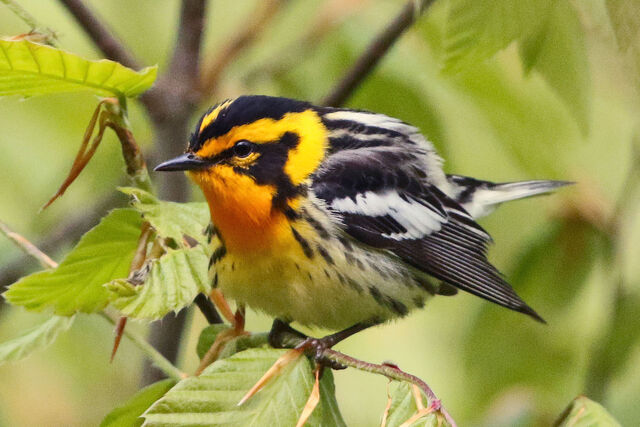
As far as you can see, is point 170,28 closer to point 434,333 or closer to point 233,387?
point 434,333

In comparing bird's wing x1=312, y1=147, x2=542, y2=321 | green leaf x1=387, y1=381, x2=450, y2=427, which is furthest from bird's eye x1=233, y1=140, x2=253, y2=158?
green leaf x1=387, y1=381, x2=450, y2=427

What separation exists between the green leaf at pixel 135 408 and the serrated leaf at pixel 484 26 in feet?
2.94

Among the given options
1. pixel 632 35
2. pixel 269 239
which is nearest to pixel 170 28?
pixel 269 239

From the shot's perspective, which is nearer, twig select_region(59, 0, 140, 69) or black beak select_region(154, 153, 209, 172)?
black beak select_region(154, 153, 209, 172)

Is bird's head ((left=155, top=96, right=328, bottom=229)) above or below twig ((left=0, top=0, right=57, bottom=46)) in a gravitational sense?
below

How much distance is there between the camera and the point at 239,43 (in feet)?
10.4

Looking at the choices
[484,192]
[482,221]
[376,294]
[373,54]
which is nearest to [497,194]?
[484,192]

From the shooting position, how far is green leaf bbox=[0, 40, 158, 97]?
162cm

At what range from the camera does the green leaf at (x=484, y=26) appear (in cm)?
149

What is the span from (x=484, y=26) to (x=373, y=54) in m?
1.22

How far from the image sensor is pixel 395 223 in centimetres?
269

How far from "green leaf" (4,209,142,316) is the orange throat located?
0.54 metres

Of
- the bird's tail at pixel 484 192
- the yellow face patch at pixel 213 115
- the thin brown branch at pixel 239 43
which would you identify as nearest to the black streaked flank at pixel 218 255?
the yellow face patch at pixel 213 115

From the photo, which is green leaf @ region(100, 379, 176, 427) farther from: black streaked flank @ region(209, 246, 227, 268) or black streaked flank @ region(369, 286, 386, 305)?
black streaked flank @ region(369, 286, 386, 305)
